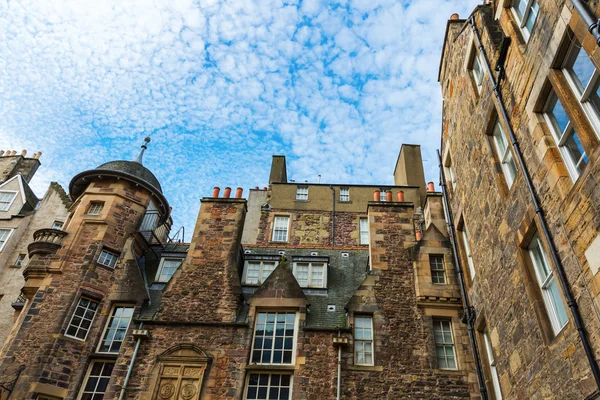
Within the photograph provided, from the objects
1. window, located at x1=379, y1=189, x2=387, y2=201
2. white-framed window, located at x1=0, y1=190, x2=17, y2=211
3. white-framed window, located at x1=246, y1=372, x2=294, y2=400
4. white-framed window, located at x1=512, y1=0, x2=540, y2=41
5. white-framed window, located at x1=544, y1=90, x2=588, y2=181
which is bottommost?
white-framed window, located at x1=246, y1=372, x2=294, y2=400

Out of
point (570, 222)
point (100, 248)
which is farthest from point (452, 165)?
point (100, 248)

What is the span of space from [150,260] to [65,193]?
11.3 m

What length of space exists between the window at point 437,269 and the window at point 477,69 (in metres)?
5.90

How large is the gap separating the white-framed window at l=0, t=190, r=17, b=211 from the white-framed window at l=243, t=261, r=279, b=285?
59.8ft

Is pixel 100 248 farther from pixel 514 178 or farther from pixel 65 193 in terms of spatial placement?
pixel 514 178

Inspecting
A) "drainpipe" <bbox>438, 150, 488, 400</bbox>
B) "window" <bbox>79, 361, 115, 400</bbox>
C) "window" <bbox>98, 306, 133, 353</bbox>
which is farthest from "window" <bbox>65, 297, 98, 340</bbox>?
"drainpipe" <bbox>438, 150, 488, 400</bbox>

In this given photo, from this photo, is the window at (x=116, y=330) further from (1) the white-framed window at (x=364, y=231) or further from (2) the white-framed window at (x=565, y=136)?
(1) the white-framed window at (x=364, y=231)

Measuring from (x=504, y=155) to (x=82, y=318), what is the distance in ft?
47.0

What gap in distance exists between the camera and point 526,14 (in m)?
9.91

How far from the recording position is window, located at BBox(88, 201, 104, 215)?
61.7 ft

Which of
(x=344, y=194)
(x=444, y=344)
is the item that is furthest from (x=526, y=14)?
(x=344, y=194)

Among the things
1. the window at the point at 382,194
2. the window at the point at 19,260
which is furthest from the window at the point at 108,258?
the window at the point at 382,194

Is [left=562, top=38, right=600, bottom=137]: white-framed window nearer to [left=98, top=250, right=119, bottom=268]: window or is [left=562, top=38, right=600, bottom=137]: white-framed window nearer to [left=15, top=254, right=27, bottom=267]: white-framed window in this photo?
[left=98, top=250, right=119, bottom=268]: window

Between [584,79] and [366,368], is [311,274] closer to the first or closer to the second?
[366,368]
